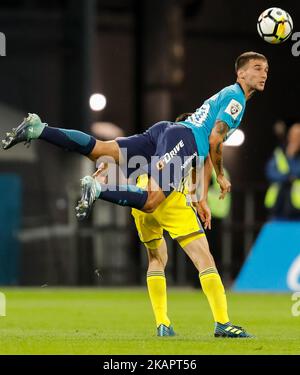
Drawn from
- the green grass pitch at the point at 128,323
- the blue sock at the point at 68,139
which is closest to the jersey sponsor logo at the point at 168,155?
the blue sock at the point at 68,139

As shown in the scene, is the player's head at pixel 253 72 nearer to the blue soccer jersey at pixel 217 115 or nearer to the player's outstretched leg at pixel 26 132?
the blue soccer jersey at pixel 217 115

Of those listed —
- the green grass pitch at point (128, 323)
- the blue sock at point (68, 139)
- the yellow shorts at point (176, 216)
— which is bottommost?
the green grass pitch at point (128, 323)

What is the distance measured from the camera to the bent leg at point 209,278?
9.01 m

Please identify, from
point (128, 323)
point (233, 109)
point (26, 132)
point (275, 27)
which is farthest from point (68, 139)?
point (128, 323)

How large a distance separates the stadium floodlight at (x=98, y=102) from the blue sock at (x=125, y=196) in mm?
10808

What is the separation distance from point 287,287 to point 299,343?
7.23 meters

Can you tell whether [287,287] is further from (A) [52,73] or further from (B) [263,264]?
(A) [52,73]

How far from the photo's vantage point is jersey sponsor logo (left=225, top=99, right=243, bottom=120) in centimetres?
916

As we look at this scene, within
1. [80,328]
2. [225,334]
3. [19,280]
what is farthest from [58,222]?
[225,334]

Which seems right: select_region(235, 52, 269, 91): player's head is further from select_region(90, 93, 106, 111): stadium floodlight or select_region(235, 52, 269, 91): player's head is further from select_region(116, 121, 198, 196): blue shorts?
select_region(90, 93, 106, 111): stadium floodlight

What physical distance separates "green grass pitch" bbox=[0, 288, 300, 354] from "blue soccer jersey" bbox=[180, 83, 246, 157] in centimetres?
158

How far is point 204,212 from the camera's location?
9344mm

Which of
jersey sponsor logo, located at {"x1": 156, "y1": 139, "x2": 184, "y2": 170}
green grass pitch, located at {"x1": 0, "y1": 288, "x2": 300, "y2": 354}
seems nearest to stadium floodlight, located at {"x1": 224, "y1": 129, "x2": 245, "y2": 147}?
green grass pitch, located at {"x1": 0, "y1": 288, "x2": 300, "y2": 354}
